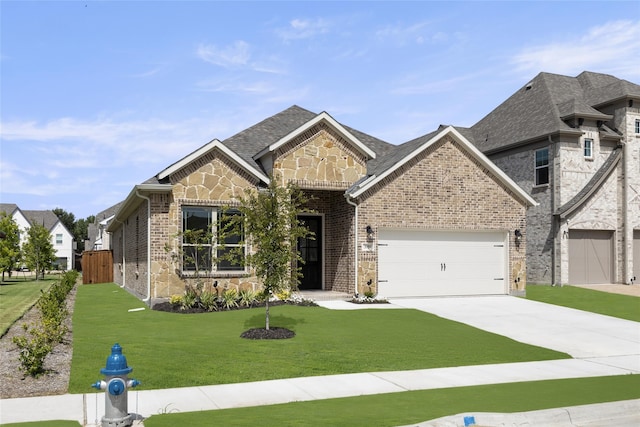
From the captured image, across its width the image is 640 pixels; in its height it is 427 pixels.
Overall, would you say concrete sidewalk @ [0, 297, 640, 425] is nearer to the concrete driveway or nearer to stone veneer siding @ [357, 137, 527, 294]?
the concrete driveway

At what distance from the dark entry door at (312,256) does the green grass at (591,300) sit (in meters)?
7.93

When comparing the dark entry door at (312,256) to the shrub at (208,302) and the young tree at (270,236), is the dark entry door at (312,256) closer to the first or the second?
the shrub at (208,302)

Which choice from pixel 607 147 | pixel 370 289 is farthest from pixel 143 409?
pixel 607 147

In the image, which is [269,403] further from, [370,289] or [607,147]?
[607,147]

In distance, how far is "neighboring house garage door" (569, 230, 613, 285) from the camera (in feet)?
90.2

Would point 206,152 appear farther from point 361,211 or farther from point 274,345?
point 274,345

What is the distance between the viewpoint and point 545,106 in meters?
29.4

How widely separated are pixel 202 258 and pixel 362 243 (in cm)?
541

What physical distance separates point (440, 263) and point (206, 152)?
9281mm

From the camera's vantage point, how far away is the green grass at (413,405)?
7094mm

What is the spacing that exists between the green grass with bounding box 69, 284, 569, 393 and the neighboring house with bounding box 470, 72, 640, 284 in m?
12.9

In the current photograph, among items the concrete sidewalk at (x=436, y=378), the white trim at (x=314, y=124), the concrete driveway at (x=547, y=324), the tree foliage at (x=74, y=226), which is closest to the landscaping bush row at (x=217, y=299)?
the concrete driveway at (x=547, y=324)

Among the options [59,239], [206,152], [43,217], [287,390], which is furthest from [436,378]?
[43,217]

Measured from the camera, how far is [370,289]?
66.5ft
